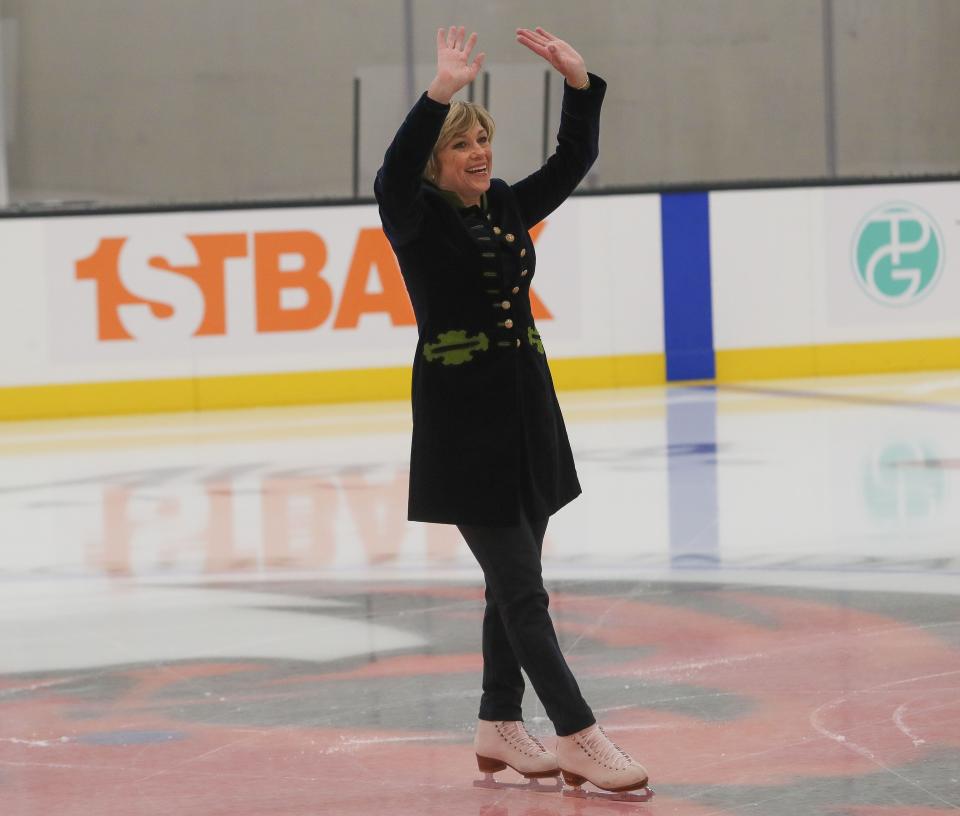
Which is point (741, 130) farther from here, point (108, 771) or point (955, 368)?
point (108, 771)

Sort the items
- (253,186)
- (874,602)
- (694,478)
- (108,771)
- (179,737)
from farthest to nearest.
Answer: (253,186), (694,478), (874,602), (179,737), (108,771)

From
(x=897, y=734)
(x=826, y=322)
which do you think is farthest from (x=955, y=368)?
(x=897, y=734)

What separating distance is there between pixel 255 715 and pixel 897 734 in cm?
141

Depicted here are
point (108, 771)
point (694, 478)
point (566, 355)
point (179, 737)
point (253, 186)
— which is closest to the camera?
point (108, 771)

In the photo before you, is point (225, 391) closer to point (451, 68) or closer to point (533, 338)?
point (533, 338)

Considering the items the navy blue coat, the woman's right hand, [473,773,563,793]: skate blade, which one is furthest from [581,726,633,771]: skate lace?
the woman's right hand

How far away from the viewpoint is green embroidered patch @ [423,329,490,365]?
343cm

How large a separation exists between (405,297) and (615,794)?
337 inches

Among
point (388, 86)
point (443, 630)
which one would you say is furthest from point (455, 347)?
point (388, 86)

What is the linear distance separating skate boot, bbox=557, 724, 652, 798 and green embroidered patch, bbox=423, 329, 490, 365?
731 millimetres

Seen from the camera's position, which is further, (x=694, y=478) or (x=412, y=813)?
(x=694, y=478)

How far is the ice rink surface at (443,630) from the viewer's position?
3.56 metres

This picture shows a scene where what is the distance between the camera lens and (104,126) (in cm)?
1320

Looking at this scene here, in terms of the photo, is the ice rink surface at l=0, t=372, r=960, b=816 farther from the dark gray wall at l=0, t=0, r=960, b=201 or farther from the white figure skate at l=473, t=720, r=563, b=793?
the dark gray wall at l=0, t=0, r=960, b=201
